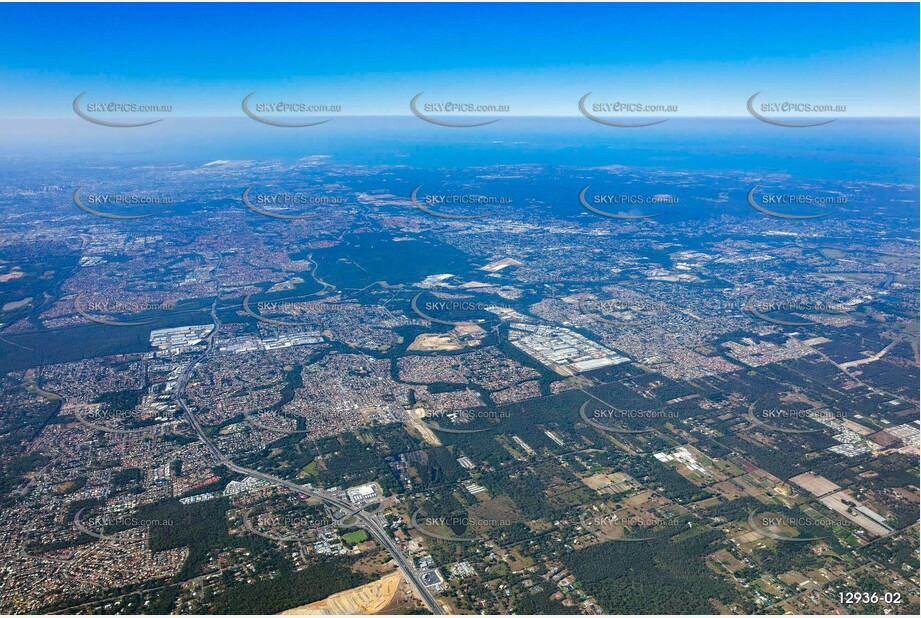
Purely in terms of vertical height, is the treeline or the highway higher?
the highway

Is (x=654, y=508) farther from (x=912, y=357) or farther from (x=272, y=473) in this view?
(x=912, y=357)

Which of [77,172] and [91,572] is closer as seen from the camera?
[91,572]

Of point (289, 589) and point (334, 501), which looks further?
point (334, 501)

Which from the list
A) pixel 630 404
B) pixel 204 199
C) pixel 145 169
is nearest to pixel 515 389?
pixel 630 404

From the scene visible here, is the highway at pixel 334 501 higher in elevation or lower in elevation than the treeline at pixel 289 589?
higher

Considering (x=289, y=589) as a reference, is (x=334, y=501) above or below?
above

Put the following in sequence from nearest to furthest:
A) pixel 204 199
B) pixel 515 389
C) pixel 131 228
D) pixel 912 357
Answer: pixel 515 389 → pixel 912 357 → pixel 131 228 → pixel 204 199

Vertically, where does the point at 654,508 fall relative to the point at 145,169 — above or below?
below

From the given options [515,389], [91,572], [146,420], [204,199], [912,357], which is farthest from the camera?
[204,199]

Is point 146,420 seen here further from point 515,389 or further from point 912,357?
point 912,357

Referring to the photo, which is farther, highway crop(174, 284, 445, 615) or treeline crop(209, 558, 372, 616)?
highway crop(174, 284, 445, 615)

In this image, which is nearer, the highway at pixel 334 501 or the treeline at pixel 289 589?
the treeline at pixel 289 589
